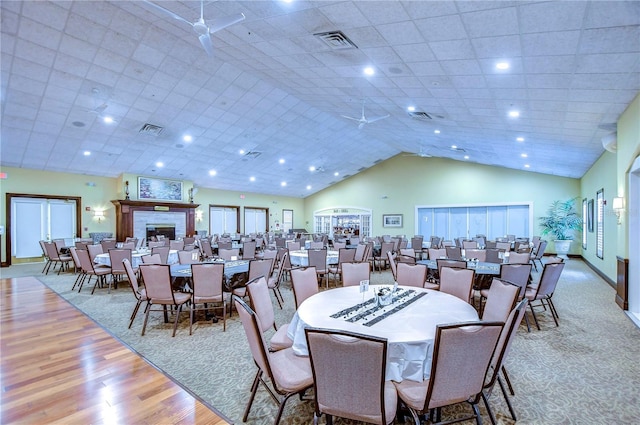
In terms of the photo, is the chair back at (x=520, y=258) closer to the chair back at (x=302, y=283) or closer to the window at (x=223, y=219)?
the chair back at (x=302, y=283)

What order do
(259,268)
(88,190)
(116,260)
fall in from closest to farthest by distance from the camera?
1. (259,268)
2. (116,260)
3. (88,190)

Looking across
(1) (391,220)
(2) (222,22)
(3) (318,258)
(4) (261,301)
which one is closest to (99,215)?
(3) (318,258)

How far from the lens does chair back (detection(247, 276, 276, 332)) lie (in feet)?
8.96

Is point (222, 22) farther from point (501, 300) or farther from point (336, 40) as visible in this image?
point (501, 300)

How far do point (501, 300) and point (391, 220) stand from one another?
1450cm

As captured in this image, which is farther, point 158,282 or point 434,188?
point 434,188

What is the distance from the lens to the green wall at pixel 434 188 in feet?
44.1

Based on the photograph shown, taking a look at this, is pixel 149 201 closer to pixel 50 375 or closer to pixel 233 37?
pixel 233 37

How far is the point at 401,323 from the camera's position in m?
2.32

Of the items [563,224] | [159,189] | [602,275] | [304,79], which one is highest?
[304,79]

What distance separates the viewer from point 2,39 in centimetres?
550

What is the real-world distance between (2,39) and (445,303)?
8.00 meters

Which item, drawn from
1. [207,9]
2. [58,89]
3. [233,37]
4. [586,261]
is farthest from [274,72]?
[586,261]

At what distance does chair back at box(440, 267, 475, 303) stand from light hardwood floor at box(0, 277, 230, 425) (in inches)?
114
